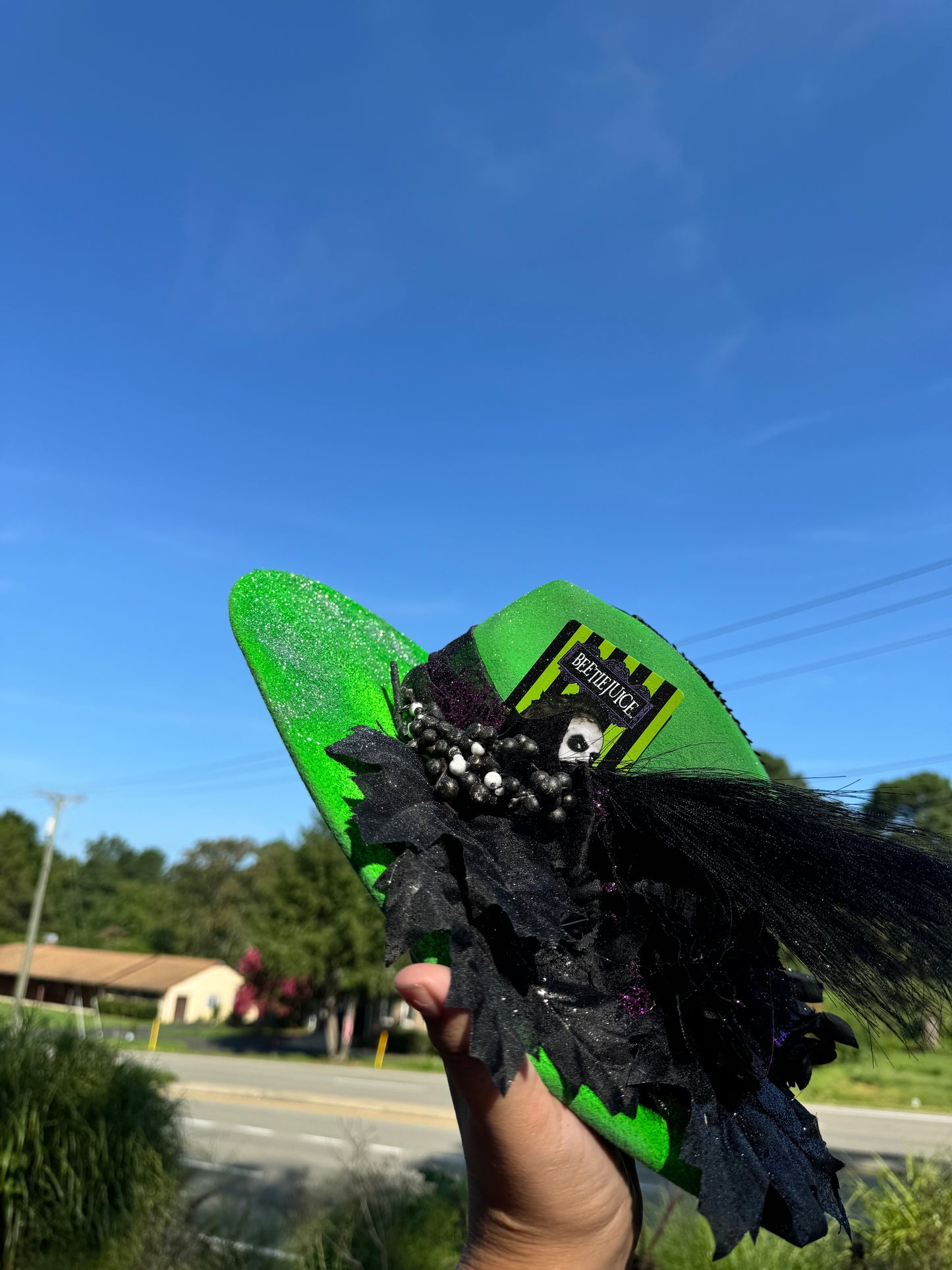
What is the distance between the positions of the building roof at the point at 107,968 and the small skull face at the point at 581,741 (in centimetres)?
4164

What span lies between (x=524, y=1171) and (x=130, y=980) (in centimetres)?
4266

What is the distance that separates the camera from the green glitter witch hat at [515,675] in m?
1.65

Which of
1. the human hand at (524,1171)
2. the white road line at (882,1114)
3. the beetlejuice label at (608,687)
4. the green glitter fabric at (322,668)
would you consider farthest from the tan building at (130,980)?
the beetlejuice label at (608,687)

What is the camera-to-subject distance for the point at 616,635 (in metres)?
1.77

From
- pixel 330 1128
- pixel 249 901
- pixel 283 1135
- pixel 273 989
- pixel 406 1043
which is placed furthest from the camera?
pixel 249 901

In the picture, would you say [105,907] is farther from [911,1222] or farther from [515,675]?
[515,675]

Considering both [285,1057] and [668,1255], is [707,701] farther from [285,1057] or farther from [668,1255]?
[285,1057]

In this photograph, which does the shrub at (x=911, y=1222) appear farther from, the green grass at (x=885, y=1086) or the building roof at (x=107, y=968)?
the building roof at (x=107, y=968)

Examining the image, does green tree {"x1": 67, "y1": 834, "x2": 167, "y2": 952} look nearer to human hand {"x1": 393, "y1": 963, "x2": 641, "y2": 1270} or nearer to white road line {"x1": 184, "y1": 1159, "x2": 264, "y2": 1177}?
white road line {"x1": 184, "y1": 1159, "x2": 264, "y2": 1177}

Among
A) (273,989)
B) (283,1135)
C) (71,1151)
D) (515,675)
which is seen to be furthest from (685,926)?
(273,989)

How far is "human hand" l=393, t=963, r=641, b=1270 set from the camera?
1297 millimetres

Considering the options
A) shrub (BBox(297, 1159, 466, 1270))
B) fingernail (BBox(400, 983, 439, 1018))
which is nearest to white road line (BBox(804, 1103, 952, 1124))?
shrub (BBox(297, 1159, 466, 1270))

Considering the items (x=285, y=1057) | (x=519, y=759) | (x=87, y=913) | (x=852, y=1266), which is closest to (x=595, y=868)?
(x=519, y=759)

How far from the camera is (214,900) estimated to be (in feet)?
178
